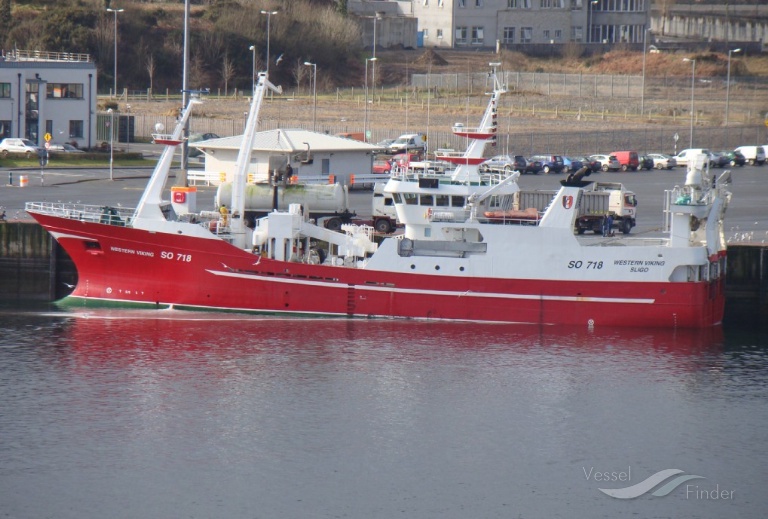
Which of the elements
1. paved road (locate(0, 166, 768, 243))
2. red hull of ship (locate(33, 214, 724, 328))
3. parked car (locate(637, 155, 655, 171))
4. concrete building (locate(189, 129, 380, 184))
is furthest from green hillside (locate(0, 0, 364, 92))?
red hull of ship (locate(33, 214, 724, 328))

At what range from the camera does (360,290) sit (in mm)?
37281

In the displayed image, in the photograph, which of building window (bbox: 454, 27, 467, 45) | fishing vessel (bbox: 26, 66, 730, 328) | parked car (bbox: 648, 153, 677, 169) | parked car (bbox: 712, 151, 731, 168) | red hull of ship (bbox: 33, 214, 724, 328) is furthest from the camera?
building window (bbox: 454, 27, 467, 45)

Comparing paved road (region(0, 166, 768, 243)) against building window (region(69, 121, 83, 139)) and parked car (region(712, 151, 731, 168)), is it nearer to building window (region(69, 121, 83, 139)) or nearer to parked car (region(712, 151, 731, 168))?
parked car (region(712, 151, 731, 168))

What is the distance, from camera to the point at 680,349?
116 feet

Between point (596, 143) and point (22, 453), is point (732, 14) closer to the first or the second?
point (596, 143)

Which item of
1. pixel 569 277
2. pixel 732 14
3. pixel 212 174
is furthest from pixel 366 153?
pixel 732 14

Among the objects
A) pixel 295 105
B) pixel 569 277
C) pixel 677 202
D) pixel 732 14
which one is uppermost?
pixel 732 14

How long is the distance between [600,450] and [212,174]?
102 feet

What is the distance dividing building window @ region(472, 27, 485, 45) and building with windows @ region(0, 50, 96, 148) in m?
53.2

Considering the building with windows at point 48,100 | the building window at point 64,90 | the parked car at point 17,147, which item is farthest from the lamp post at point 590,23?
the parked car at point 17,147

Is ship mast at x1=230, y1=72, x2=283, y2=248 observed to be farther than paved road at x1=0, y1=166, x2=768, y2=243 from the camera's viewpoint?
No

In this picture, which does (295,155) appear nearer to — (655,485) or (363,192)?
(363,192)

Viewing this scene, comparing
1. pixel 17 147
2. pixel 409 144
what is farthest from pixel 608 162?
pixel 17 147

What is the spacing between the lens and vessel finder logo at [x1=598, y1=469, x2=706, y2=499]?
25.2m
